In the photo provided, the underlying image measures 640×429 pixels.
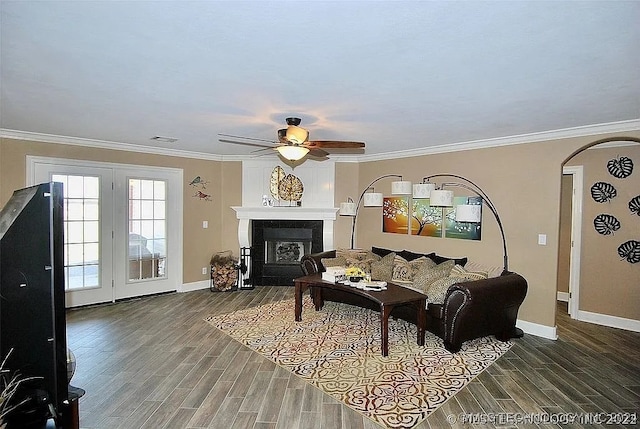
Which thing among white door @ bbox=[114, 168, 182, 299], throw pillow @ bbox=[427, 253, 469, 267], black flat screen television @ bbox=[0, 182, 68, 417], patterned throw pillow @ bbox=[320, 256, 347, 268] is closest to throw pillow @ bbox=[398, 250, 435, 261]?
throw pillow @ bbox=[427, 253, 469, 267]

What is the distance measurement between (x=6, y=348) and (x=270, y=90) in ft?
7.67

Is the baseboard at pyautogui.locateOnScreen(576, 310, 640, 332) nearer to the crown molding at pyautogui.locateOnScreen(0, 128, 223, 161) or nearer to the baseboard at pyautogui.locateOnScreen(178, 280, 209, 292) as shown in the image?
the baseboard at pyautogui.locateOnScreen(178, 280, 209, 292)

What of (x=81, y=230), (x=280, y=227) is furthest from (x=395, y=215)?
(x=81, y=230)

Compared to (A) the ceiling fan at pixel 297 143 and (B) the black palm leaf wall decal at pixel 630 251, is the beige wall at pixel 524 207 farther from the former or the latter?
(A) the ceiling fan at pixel 297 143

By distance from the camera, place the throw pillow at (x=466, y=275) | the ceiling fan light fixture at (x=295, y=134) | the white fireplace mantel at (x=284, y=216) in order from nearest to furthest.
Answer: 1. the ceiling fan light fixture at (x=295, y=134)
2. the throw pillow at (x=466, y=275)
3. the white fireplace mantel at (x=284, y=216)

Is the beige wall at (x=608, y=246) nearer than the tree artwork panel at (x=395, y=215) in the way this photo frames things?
Yes

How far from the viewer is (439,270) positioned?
4758 mm

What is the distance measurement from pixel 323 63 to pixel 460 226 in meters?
3.76

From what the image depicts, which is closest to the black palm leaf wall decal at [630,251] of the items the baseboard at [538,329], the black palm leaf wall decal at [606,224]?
the black palm leaf wall decal at [606,224]

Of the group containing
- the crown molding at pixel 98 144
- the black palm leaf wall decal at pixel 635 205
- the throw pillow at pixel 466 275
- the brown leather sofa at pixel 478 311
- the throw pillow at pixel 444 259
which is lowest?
the brown leather sofa at pixel 478 311

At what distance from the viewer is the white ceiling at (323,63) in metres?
1.82

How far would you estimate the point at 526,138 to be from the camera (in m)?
4.57

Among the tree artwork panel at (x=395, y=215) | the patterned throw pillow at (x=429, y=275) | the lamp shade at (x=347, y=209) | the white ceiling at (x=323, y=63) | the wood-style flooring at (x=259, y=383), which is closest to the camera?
the white ceiling at (x=323, y=63)

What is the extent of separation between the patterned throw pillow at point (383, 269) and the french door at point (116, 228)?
11.2 feet
